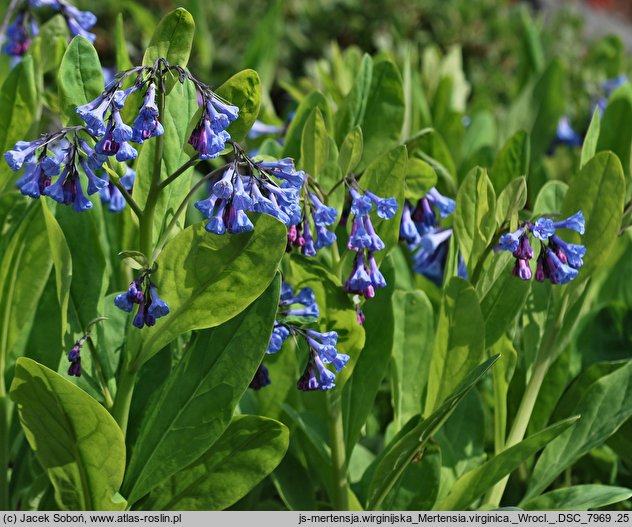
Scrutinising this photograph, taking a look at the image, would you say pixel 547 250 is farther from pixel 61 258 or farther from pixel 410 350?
pixel 61 258

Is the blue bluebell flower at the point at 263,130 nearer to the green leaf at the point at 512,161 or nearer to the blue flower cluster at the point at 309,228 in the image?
the green leaf at the point at 512,161

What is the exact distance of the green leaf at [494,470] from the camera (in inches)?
67.0

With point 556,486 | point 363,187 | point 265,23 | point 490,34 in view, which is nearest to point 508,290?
point 363,187

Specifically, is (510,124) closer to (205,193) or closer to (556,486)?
(205,193)

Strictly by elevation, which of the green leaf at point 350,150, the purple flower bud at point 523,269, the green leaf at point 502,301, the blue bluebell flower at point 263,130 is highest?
the green leaf at point 350,150

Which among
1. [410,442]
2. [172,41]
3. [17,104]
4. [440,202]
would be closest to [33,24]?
[17,104]

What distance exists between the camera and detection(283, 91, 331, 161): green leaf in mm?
2201

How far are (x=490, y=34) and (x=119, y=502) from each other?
4.87 m

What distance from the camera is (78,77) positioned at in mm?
1724

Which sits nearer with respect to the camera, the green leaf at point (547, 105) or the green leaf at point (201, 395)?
the green leaf at point (201, 395)

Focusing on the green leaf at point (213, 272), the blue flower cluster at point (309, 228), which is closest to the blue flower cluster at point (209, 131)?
the green leaf at point (213, 272)

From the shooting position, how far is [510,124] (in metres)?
3.36

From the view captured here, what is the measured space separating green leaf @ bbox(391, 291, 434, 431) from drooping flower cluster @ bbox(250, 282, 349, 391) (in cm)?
37

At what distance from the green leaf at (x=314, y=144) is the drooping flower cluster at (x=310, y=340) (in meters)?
0.28
